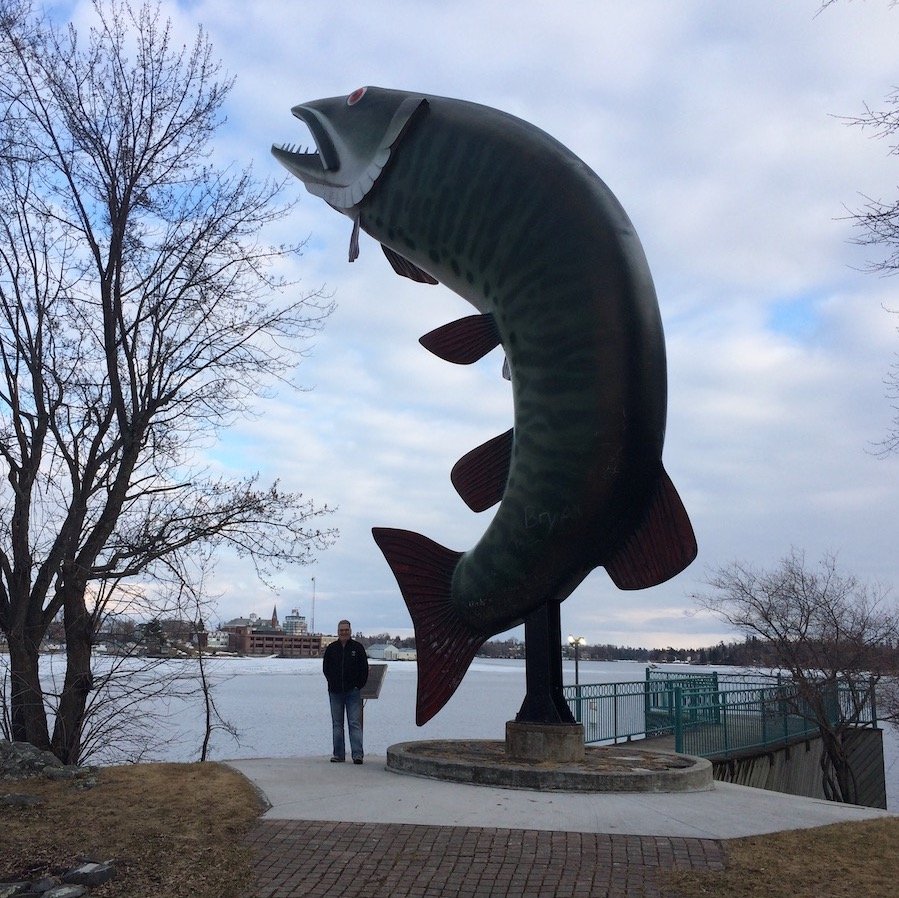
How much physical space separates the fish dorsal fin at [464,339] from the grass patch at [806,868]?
378 centimetres

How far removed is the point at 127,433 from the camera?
9.50m

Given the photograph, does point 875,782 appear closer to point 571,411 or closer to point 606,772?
point 606,772

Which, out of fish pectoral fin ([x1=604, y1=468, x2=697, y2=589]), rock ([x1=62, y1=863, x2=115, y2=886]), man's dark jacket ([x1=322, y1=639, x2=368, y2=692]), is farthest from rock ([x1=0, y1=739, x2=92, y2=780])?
fish pectoral fin ([x1=604, y1=468, x2=697, y2=589])

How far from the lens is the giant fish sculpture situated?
603 cm

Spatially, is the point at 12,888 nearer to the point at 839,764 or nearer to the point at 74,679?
the point at 74,679

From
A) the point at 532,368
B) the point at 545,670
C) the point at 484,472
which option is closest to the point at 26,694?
the point at 545,670

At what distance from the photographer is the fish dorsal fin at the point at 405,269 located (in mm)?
7723

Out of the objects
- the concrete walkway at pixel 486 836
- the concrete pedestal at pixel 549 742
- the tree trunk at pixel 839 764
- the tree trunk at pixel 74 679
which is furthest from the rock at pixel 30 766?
the tree trunk at pixel 839 764

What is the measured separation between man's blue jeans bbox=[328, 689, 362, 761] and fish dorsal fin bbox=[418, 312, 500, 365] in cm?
359

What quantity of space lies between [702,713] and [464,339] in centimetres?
1127

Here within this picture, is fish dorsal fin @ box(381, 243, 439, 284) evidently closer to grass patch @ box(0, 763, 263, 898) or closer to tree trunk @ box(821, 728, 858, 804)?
grass patch @ box(0, 763, 263, 898)

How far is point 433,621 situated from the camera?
659 centimetres

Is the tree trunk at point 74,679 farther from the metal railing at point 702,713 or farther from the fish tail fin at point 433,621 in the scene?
the metal railing at point 702,713

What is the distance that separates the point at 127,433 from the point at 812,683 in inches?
646
